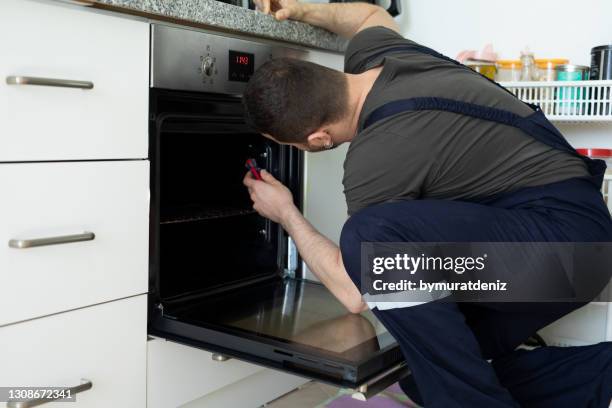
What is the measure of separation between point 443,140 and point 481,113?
0.34 ft

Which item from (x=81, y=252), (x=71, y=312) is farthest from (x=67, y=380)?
(x=81, y=252)

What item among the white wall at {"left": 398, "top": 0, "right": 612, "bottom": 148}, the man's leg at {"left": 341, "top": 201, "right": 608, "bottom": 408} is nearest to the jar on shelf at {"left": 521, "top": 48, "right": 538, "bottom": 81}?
the white wall at {"left": 398, "top": 0, "right": 612, "bottom": 148}

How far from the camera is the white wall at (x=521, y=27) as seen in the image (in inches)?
77.4

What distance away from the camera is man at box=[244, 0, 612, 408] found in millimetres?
1202

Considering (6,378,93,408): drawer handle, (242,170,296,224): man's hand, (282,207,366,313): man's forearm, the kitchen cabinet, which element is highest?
(242,170,296,224): man's hand

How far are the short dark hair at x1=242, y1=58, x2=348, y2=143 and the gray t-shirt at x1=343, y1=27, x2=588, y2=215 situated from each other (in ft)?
0.25

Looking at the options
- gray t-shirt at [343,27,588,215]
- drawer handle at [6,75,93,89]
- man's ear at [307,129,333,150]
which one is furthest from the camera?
man's ear at [307,129,333,150]

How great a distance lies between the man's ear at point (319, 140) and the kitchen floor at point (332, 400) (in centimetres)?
70

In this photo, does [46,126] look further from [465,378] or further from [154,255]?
[465,378]

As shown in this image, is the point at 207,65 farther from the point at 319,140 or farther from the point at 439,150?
the point at 439,150

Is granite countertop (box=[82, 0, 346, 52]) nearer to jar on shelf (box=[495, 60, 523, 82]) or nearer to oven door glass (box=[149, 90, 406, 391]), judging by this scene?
oven door glass (box=[149, 90, 406, 391])

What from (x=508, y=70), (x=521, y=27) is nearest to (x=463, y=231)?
(x=508, y=70)

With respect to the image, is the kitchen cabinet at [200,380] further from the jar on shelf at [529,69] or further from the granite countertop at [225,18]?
the jar on shelf at [529,69]

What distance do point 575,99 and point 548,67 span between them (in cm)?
13
